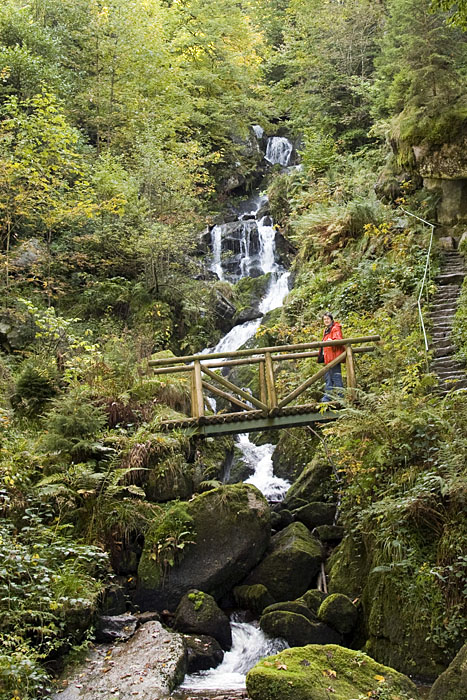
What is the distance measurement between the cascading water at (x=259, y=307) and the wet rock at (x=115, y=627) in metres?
1.01

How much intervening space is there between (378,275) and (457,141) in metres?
3.46

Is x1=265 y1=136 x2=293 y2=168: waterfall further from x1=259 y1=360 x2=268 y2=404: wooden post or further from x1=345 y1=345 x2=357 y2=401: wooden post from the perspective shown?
x1=345 y1=345 x2=357 y2=401: wooden post

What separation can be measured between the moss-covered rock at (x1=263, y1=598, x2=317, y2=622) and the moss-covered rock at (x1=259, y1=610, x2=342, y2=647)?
15cm

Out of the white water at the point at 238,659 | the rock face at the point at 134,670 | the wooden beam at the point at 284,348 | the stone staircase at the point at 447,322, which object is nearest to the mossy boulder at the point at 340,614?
the white water at the point at 238,659

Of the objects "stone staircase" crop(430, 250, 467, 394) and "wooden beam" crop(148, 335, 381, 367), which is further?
"wooden beam" crop(148, 335, 381, 367)

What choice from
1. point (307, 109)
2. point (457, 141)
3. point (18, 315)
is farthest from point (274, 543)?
point (307, 109)

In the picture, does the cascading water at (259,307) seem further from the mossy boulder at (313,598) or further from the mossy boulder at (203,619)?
the mossy boulder at (313,598)

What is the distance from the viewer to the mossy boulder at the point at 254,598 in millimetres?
8289

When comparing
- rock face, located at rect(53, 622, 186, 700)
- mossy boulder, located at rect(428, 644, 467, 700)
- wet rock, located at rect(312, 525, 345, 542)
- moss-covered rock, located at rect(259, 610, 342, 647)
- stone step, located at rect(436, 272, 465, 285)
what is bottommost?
moss-covered rock, located at rect(259, 610, 342, 647)

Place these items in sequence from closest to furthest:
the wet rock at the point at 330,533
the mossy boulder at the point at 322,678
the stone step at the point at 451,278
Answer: the mossy boulder at the point at 322,678 → the wet rock at the point at 330,533 → the stone step at the point at 451,278

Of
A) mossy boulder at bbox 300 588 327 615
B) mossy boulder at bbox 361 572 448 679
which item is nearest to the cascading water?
mossy boulder at bbox 300 588 327 615

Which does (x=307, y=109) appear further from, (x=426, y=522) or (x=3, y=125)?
(x=426, y=522)

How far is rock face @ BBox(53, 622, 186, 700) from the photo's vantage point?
6.07 meters

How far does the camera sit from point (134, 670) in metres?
6.44
